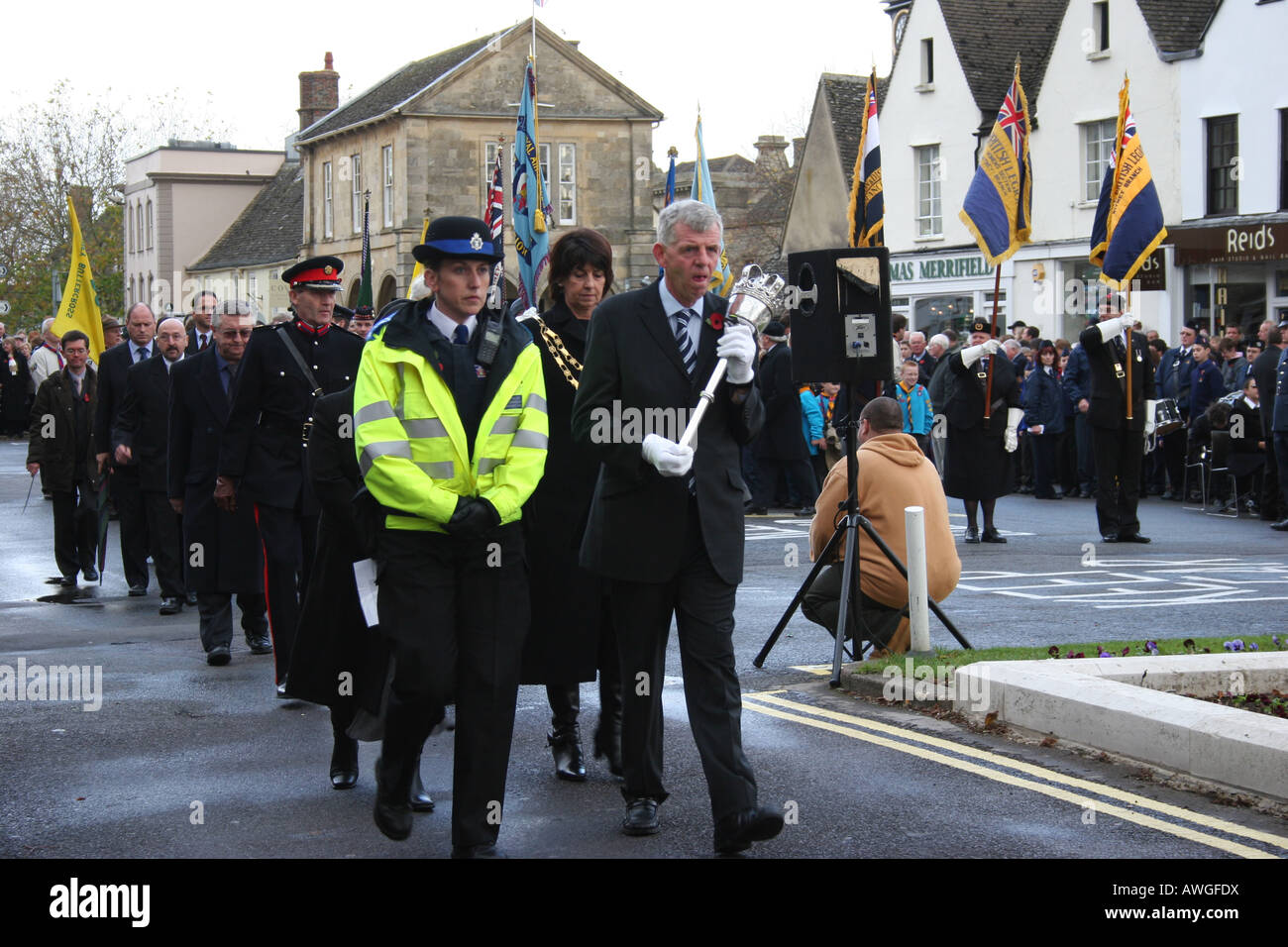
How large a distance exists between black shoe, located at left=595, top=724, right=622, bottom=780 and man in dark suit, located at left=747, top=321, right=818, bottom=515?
1182 cm

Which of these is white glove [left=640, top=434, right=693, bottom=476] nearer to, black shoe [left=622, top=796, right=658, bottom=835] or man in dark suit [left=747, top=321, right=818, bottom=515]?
black shoe [left=622, top=796, right=658, bottom=835]

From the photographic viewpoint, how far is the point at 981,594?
12672 mm

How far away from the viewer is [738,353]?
5.86 m

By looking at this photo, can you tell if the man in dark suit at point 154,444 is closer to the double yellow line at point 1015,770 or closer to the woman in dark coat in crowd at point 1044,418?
the double yellow line at point 1015,770

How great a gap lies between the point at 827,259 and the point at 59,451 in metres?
8.22

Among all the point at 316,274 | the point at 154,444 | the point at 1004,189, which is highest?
the point at 1004,189

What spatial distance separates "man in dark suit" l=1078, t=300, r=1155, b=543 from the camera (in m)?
16.5

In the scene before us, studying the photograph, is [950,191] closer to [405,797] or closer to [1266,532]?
[1266,532]

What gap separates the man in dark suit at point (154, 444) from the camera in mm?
13117

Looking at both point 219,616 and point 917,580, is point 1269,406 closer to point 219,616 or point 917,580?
point 917,580

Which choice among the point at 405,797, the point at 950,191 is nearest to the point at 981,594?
the point at 405,797

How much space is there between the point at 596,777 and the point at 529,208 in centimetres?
837

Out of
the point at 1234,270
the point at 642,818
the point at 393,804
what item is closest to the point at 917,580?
the point at 642,818

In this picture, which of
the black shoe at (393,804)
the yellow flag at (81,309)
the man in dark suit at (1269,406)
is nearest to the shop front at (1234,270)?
the man in dark suit at (1269,406)
